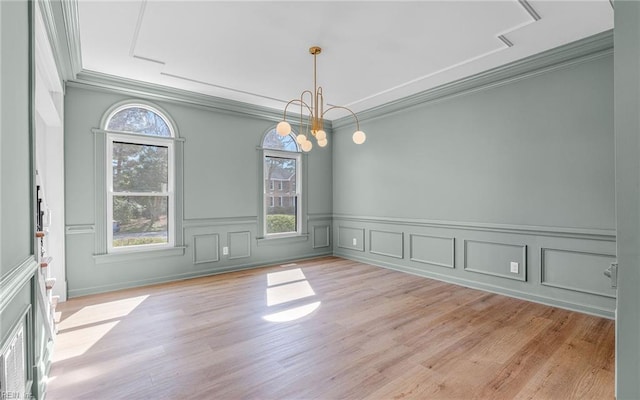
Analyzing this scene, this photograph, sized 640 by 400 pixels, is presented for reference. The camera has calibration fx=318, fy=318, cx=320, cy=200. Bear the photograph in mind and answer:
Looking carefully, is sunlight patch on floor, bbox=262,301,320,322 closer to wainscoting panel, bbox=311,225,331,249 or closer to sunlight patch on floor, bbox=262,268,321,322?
sunlight patch on floor, bbox=262,268,321,322

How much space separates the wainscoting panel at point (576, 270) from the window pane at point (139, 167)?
16.1 ft

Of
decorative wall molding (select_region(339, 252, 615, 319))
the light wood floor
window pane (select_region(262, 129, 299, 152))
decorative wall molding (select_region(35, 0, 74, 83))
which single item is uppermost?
decorative wall molding (select_region(35, 0, 74, 83))

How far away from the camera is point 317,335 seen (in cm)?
273

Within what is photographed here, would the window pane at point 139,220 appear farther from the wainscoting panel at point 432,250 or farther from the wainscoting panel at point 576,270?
the wainscoting panel at point 576,270

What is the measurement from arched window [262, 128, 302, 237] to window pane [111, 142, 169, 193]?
1.58 metres

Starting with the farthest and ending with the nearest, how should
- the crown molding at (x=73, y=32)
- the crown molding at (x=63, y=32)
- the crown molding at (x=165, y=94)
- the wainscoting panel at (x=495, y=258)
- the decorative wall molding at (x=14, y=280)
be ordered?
the crown molding at (x=165, y=94), the wainscoting panel at (x=495, y=258), the crown molding at (x=73, y=32), the crown molding at (x=63, y=32), the decorative wall molding at (x=14, y=280)

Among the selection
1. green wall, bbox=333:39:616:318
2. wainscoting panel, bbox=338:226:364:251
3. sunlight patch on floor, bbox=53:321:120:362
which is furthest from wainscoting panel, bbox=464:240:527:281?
sunlight patch on floor, bbox=53:321:120:362

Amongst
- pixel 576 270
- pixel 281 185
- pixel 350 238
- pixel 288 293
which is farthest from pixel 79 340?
pixel 576 270

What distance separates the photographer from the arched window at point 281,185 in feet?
18.1

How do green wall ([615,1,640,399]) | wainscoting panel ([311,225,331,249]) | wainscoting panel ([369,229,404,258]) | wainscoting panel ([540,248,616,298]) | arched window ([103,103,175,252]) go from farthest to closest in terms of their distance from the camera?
1. wainscoting panel ([311,225,331,249])
2. wainscoting panel ([369,229,404,258])
3. arched window ([103,103,175,252])
4. wainscoting panel ([540,248,616,298])
5. green wall ([615,1,640,399])

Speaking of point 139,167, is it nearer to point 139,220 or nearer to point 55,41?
point 139,220

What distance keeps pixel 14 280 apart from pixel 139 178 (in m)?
3.27

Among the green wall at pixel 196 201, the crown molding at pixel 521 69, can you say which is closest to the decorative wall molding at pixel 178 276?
the green wall at pixel 196 201

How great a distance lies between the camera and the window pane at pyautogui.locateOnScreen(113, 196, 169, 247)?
13.7 feet
